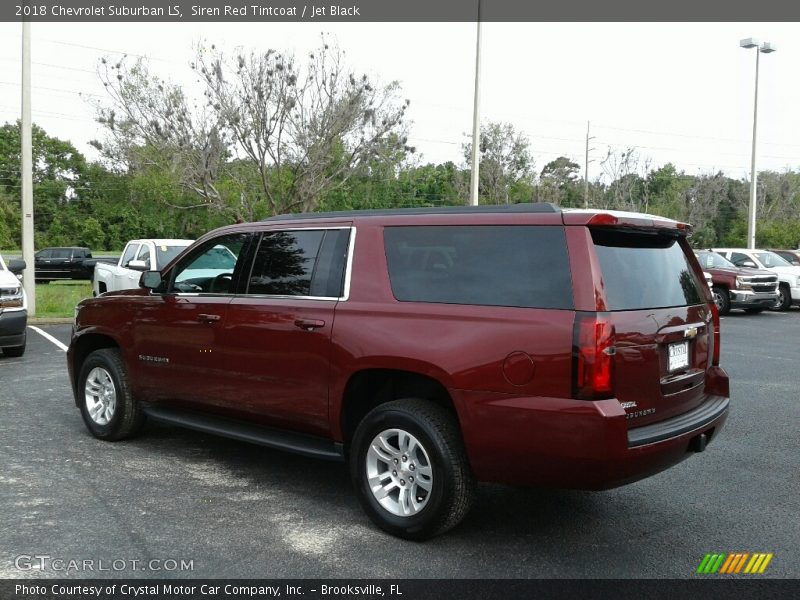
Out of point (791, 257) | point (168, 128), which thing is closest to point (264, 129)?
point (168, 128)

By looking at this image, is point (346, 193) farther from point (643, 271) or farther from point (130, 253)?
point (643, 271)

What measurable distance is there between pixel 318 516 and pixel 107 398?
273cm

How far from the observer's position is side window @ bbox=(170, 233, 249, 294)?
18.6 feet

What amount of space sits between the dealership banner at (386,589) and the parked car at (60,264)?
103ft

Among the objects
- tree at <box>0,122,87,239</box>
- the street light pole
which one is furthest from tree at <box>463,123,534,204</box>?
tree at <box>0,122,87,239</box>

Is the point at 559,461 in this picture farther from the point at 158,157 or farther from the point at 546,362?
the point at 158,157

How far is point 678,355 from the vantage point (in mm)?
4312

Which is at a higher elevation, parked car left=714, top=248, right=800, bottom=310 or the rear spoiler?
the rear spoiler

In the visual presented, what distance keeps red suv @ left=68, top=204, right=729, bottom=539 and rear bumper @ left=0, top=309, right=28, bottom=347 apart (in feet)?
20.0

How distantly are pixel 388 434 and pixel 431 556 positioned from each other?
0.72 metres

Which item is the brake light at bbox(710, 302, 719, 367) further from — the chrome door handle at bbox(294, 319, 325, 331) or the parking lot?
the chrome door handle at bbox(294, 319, 325, 331)

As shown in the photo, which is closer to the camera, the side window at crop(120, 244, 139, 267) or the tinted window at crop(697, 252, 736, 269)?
the side window at crop(120, 244, 139, 267)

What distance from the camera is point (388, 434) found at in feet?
14.5

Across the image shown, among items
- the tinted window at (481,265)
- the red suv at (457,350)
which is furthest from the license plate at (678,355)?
the tinted window at (481,265)
